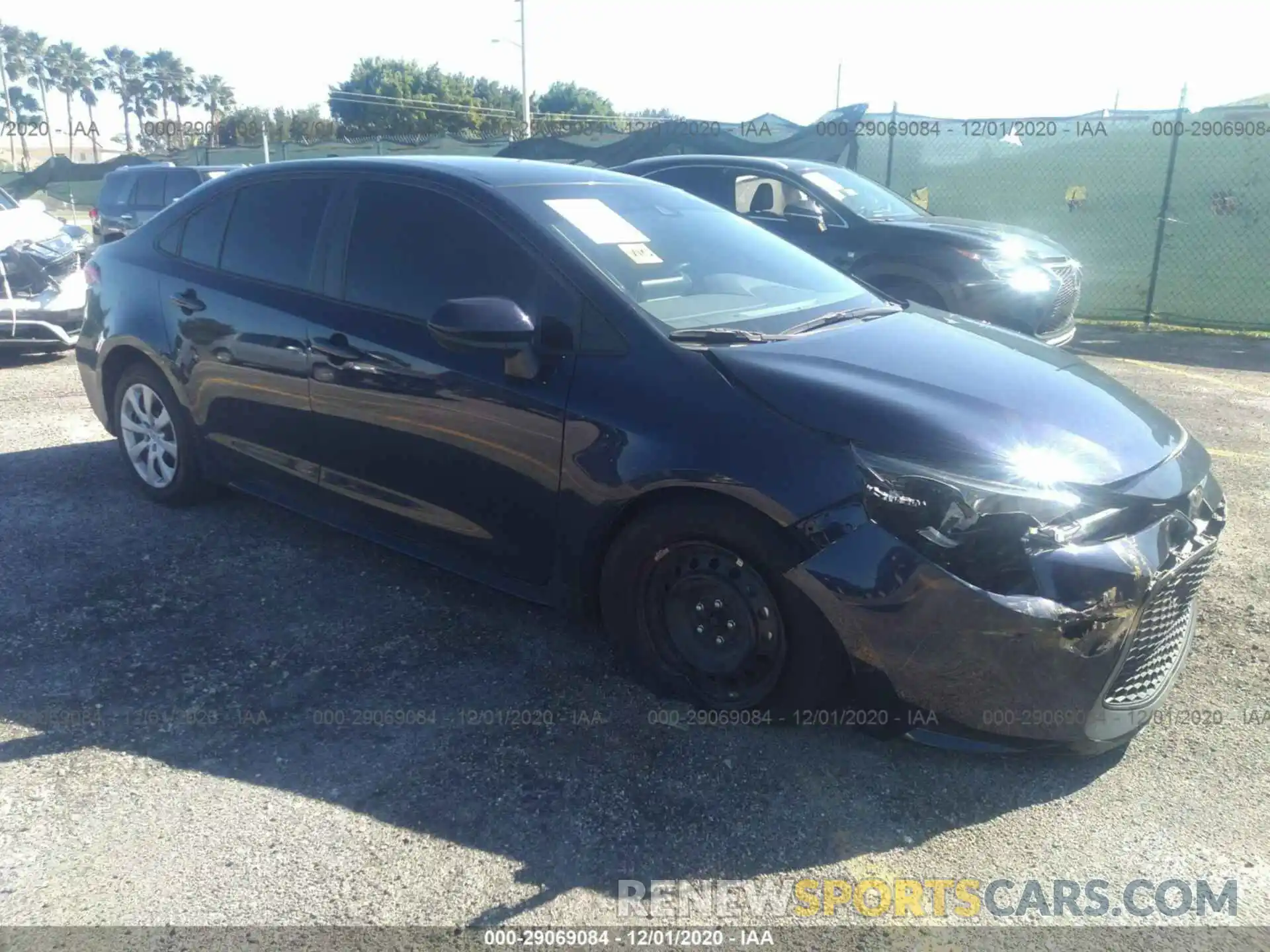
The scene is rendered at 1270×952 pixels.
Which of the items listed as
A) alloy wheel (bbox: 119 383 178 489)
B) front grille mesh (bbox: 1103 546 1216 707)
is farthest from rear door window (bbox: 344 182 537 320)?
front grille mesh (bbox: 1103 546 1216 707)

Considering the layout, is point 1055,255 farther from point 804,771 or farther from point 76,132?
point 76,132

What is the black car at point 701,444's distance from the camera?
2.70 meters

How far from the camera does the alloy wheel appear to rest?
4.86 m

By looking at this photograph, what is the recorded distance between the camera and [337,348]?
3.88 metres

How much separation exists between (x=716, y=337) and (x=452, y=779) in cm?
156

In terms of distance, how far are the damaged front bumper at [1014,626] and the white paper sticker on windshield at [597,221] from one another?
140 cm

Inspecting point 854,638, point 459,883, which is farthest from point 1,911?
point 854,638

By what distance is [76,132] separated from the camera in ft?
87.7

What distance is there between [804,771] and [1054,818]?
2.24 ft

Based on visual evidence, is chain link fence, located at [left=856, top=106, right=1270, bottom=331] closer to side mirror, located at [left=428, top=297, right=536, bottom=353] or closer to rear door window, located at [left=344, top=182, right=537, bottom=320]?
rear door window, located at [left=344, top=182, right=537, bottom=320]

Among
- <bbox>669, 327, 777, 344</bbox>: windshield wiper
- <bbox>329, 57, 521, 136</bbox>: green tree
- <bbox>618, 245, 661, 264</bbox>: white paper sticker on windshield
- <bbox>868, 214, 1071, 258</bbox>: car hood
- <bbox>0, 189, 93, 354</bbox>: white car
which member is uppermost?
<bbox>329, 57, 521, 136</bbox>: green tree

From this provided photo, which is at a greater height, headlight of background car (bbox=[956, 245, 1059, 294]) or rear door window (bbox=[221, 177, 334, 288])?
rear door window (bbox=[221, 177, 334, 288])

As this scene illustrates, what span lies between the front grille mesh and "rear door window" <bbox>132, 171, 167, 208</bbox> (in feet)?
52.6

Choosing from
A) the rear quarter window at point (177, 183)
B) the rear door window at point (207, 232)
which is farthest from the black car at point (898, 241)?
the rear quarter window at point (177, 183)
